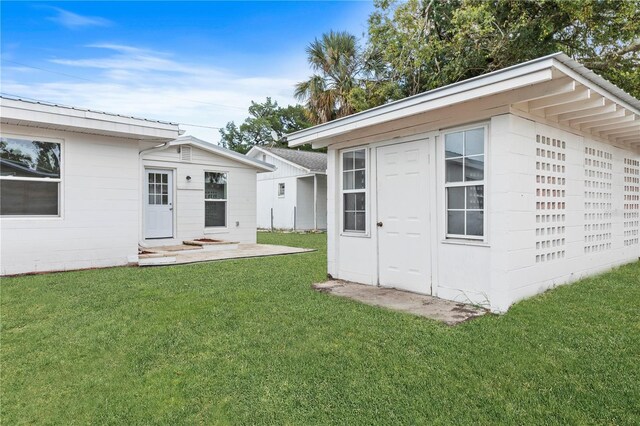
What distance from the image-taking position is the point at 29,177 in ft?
21.4

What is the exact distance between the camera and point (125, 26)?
37.4 ft

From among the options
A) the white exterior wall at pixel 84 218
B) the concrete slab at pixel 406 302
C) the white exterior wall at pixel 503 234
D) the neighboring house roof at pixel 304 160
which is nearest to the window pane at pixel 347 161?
the white exterior wall at pixel 503 234

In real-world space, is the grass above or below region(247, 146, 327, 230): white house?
below

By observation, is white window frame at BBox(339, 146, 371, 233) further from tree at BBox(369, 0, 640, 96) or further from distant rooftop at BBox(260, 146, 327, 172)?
distant rooftop at BBox(260, 146, 327, 172)

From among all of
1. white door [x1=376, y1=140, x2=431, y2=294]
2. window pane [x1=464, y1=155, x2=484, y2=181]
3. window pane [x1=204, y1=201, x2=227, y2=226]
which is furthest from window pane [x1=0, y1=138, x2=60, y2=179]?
window pane [x1=464, y1=155, x2=484, y2=181]

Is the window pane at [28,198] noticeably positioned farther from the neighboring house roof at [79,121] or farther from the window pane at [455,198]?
the window pane at [455,198]

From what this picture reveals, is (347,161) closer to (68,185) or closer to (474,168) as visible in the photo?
(474,168)

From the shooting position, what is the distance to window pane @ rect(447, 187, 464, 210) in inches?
181

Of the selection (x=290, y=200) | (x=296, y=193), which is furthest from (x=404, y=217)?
(x=290, y=200)

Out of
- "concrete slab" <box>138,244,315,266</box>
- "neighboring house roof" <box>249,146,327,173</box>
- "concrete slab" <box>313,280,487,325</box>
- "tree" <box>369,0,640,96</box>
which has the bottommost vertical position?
"concrete slab" <box>313,280,487,325</box>

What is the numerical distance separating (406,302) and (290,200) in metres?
13.5

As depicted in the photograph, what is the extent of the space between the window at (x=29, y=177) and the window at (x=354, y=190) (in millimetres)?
5083

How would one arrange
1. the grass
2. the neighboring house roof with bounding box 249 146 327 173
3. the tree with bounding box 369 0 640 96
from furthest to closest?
the neighboring house roof with bounding box 249 146 327 173
the tree with bounding box 369 0 640 96
the grass

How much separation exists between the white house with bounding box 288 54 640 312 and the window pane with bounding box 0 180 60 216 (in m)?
4.43
